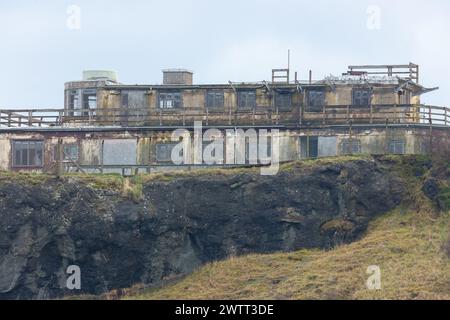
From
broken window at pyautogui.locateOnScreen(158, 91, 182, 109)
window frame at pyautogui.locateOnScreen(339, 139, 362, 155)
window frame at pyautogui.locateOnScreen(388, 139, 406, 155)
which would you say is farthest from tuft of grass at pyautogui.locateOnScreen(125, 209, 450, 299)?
broken window at pyautogui.locateOnScreen(158, 91, 182, 109)

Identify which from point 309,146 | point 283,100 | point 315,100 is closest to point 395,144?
point 309,146

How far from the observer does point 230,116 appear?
267 feet

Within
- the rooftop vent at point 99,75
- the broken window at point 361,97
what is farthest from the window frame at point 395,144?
the rooftop vent at point 99,75

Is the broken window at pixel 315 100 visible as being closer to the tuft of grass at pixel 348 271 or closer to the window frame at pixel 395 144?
the window frame at pixel 395 144

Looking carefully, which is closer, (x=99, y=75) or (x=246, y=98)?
(x=246, y=98)

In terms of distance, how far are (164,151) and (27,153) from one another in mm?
7285

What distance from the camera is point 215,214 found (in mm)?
72125

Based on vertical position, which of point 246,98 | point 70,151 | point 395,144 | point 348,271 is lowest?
point 348,271

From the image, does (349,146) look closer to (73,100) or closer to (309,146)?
(309,146)

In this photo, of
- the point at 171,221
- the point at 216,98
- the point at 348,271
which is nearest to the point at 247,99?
the point at 216,98

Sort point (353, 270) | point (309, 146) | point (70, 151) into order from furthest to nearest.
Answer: point (70, 151)
point (309, 146)
point (353, 270)

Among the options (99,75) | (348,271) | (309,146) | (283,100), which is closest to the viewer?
(348,271)

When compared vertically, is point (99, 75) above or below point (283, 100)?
above
